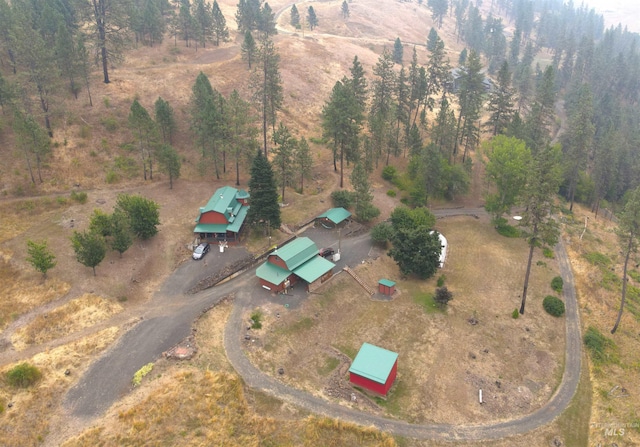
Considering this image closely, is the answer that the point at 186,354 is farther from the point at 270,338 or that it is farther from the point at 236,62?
the point at 236,62

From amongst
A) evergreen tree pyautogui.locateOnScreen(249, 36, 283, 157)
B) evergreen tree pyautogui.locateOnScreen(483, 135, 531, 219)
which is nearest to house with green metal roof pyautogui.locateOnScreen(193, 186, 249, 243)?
evergreen tree pyautogui.locateOnScreen(249, 36, 283, 157)

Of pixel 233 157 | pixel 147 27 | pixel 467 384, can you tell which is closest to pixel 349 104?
pixel 233 157

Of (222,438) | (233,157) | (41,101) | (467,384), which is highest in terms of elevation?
(41,101)

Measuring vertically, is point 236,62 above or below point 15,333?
above

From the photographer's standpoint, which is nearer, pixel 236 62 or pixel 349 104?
pixel 349 104

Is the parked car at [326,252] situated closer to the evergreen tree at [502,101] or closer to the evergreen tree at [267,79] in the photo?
the evergreen tree at [267,79]

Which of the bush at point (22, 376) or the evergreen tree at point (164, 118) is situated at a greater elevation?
the evergreen tree at point (164, 118)

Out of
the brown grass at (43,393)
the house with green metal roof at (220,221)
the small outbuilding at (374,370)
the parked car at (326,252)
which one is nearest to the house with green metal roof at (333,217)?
the parked car at (326,252)
